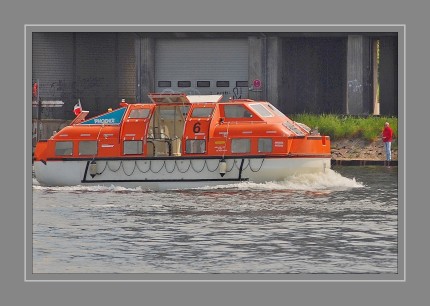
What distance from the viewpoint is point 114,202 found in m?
35.9

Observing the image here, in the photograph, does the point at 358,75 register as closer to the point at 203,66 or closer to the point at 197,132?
the point at 203,66

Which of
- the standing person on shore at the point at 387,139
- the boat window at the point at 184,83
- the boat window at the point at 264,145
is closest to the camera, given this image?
the boat window at the point at 264,145

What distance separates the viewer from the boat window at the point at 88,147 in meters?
39.6

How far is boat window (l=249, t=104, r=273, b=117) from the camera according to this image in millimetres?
39000

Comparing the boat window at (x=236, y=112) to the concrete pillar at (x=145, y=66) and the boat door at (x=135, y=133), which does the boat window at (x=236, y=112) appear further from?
the concrete pillar at (x=145, y=66)

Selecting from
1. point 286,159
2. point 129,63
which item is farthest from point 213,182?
point 129,63

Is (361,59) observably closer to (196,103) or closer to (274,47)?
(274,47)

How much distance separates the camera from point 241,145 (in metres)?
38.8

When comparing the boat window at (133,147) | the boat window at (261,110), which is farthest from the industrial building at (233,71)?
the boat window at (261,110)

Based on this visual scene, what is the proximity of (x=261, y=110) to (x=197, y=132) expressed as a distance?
5.54 ft

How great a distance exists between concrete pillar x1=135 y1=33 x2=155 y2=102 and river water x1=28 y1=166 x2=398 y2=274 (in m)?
15.0

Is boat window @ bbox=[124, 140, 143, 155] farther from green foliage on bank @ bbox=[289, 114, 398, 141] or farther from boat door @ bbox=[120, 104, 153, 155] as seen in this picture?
green foliage on bank @ bbox=[289, 114, 398, 141]

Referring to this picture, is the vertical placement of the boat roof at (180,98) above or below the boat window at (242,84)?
below
